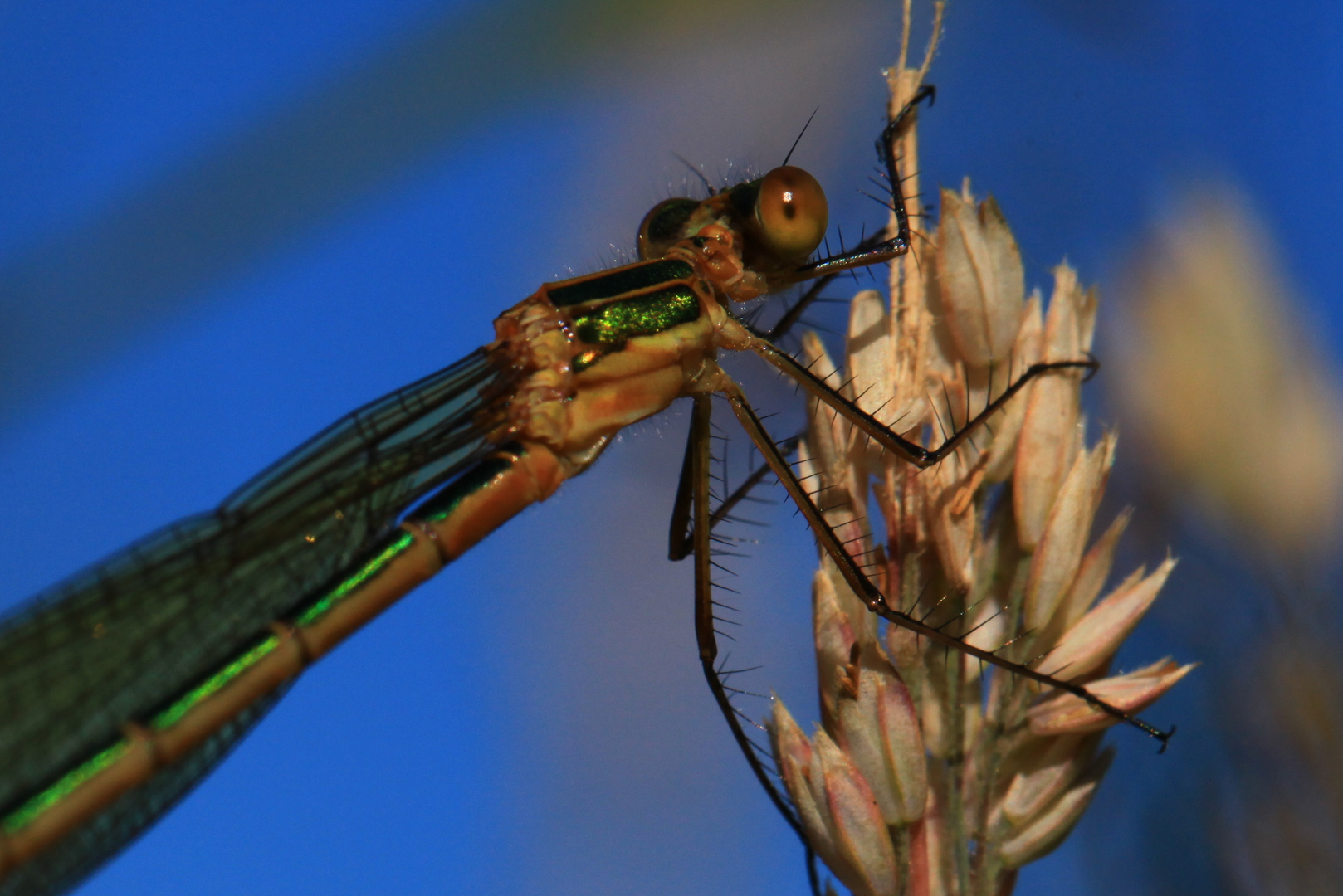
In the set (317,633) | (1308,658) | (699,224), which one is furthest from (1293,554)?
(317,633)

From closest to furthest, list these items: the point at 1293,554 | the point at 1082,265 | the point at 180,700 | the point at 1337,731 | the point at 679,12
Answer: the point at 1337,731 < the point at 1293,554 < the point at 180,700 < the point at 1082,265 < the point at 679,12

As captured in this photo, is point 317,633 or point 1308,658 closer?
point 1308,658

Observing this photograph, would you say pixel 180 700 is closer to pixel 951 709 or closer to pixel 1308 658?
pixel 951 709

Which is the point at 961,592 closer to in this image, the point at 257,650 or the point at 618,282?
the point at 618,282

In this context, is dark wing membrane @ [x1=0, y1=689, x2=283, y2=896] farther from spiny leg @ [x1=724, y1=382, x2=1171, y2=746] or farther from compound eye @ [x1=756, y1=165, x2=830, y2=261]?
compound eye @ [x1=756, y1=165, x2=830, y2=261]

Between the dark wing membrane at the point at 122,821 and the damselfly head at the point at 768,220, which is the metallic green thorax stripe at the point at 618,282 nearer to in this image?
the damselfly head at the point at 768,220

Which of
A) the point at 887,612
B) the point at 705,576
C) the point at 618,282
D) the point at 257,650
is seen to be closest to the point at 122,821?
the point at 257,650
